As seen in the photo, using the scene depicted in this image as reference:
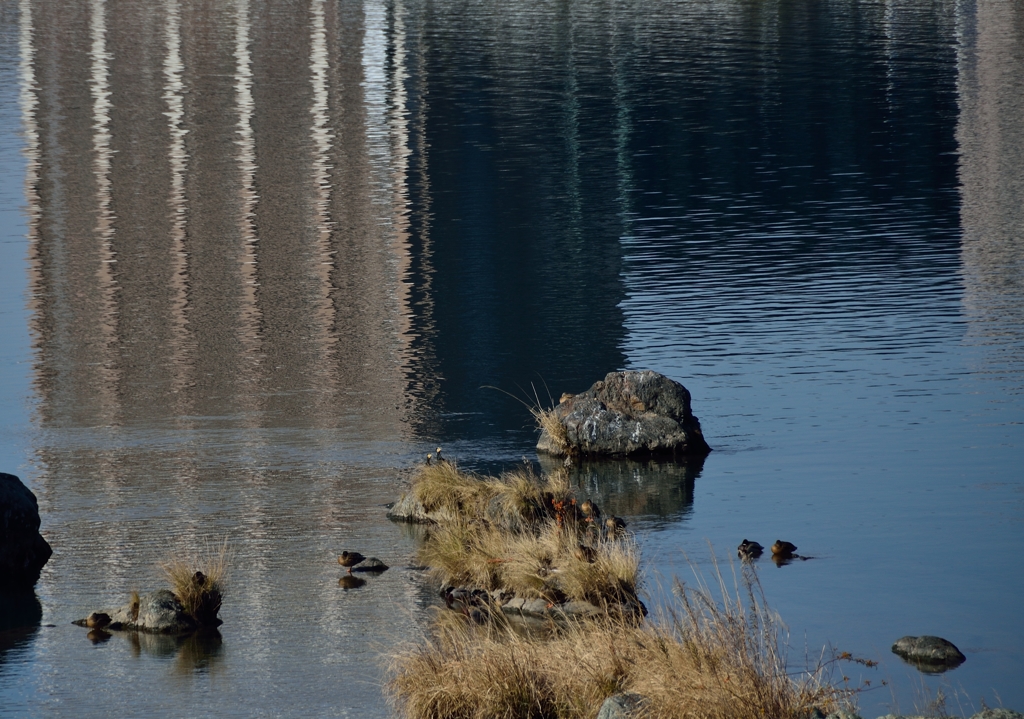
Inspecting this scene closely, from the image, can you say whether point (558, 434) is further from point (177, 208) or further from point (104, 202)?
point (104, 202)

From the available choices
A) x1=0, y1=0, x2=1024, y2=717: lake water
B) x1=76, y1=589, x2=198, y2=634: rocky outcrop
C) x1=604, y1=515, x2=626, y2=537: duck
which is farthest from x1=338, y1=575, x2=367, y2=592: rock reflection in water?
x1=604, y1=515, x2=626, y2=537: duck

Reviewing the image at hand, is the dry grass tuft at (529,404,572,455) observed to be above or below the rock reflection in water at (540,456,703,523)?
above

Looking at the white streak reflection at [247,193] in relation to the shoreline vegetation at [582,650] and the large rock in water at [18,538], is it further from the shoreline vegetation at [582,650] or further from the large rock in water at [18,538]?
the shoreline vegetation at [582,650]

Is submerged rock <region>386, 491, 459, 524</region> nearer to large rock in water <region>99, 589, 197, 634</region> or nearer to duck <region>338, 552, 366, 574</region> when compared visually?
duck <region>338, 552, 366, 574</region>

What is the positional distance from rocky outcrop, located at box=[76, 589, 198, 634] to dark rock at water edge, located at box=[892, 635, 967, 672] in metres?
7.01

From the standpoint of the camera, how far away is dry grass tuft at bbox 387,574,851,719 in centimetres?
1112

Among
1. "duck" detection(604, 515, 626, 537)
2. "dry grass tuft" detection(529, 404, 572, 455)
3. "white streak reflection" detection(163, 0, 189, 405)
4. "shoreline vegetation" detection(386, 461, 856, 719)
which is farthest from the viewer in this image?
"white streak reflection" detection(163, 0, 189, 405)

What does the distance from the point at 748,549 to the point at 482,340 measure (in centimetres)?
1443

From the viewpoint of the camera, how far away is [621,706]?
1119 cm

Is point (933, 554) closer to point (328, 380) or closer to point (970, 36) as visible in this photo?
point (328, 380)

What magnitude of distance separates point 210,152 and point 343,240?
802 inches

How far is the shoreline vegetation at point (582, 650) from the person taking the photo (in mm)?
11242

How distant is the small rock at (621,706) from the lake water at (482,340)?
9.02 ft

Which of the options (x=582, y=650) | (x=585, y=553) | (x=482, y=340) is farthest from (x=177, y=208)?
(x=582, y=650)
